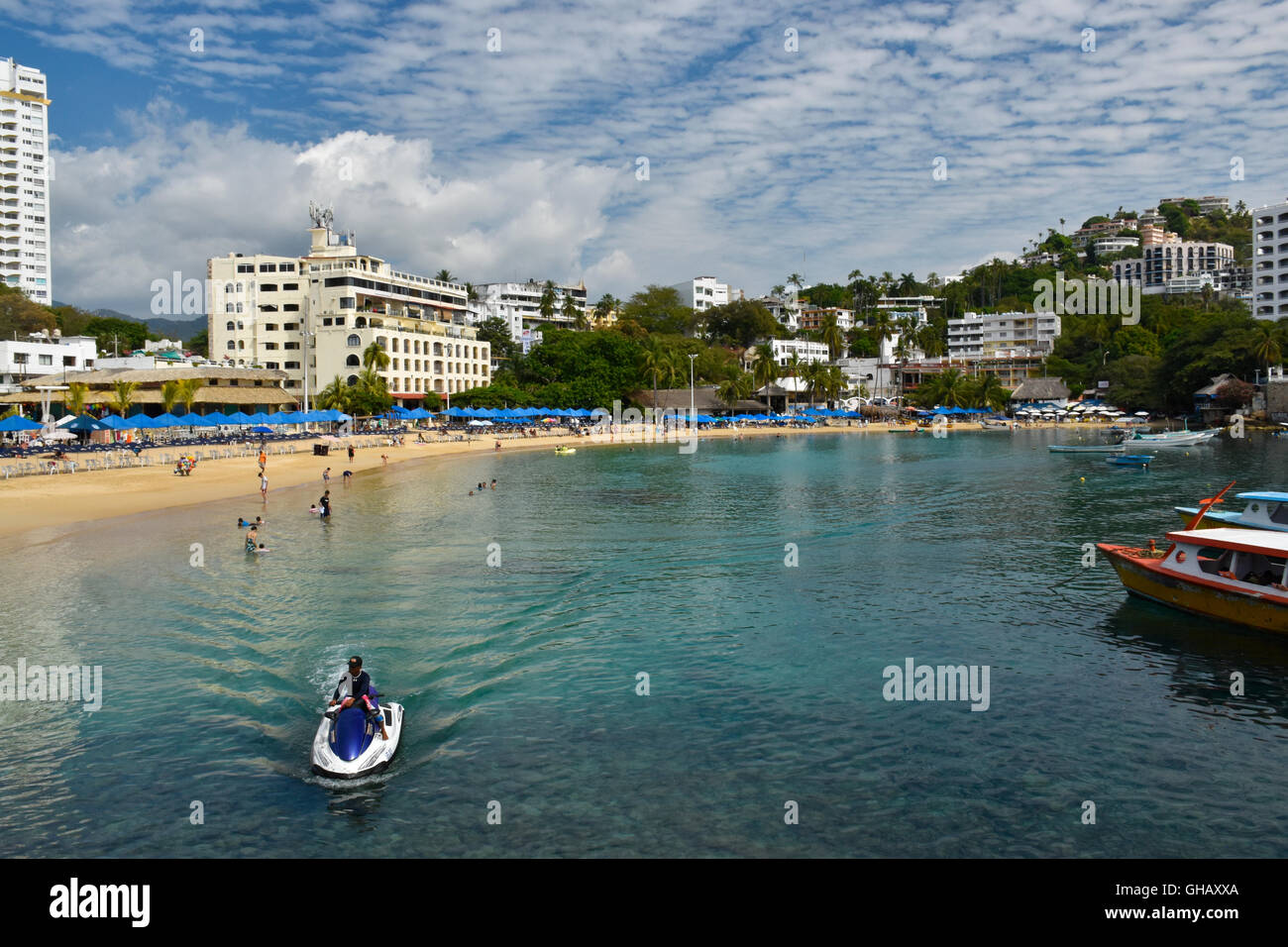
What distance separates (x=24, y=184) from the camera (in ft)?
504

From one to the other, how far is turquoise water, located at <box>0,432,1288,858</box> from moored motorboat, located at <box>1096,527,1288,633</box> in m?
0.55

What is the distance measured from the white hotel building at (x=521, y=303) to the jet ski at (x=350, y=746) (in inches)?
5695

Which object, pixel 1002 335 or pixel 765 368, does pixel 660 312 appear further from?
pixel 1002 335

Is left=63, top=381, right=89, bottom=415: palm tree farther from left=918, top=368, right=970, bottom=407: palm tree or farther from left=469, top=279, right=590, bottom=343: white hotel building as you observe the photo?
left=918, top=368, right=970, bottom=407: palm tree

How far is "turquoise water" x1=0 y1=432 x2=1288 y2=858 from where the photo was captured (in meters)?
11.2

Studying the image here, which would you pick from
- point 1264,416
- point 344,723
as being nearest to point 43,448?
point 344,723

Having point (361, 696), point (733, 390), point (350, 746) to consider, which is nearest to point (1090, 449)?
point (733, 390)

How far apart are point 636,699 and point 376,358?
84127 millimetres

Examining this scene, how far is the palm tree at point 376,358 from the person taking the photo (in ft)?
302

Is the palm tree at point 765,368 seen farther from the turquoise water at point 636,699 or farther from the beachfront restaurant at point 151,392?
the turquoise water at point 636,699

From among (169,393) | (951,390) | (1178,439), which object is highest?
(951,390)

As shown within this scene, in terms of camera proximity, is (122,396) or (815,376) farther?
(815,376)
